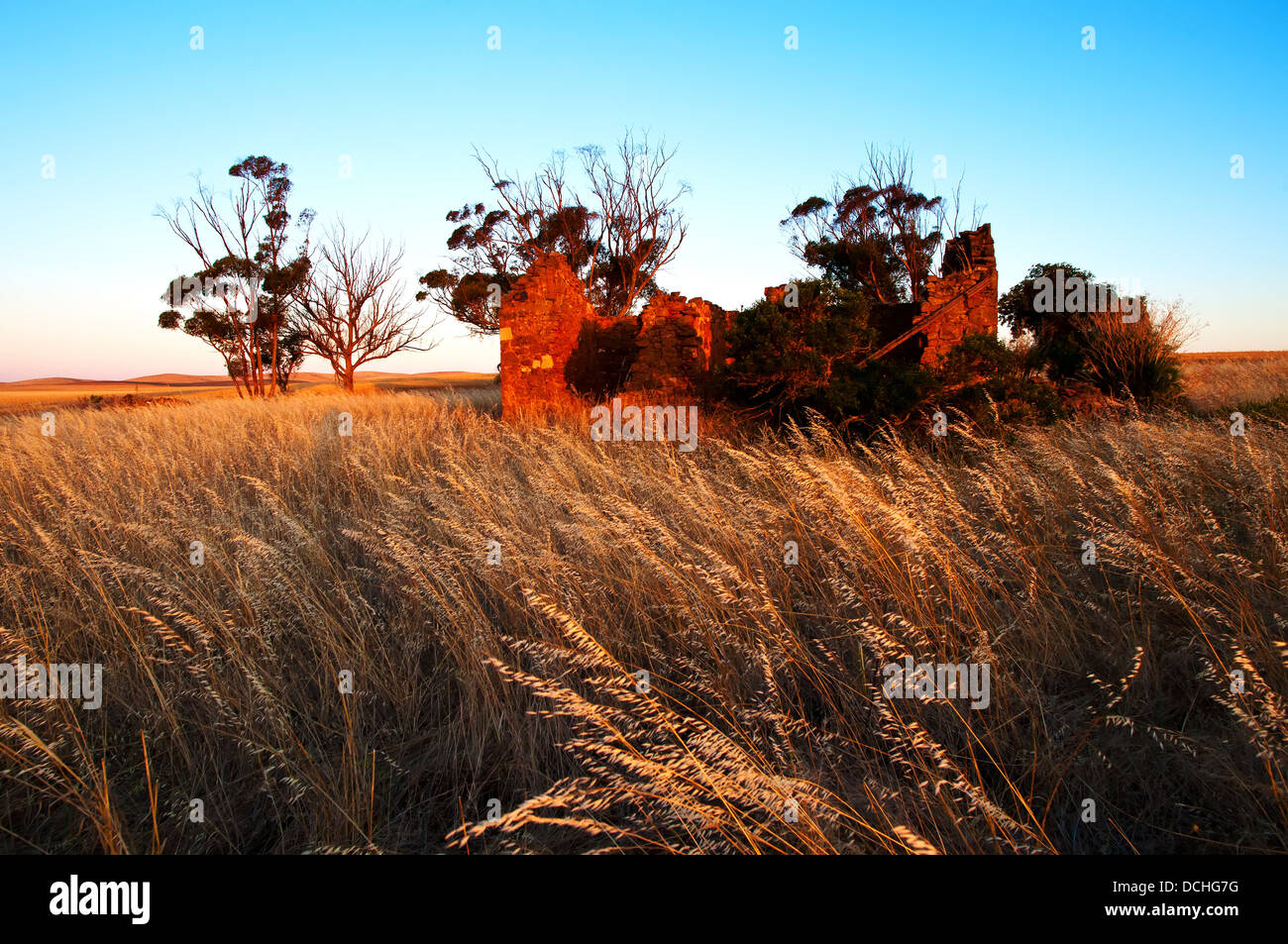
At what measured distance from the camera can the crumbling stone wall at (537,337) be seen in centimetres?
1161

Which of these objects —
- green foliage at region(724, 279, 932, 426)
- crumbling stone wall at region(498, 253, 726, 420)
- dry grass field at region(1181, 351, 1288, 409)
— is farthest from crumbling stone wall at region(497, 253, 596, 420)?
dry grass field at region(1181, 351, 1288, 409)

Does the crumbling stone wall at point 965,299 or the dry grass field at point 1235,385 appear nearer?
the crumbling stone wall at point 965,299

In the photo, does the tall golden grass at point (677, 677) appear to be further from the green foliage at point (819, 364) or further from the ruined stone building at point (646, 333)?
→ the ruined stone building at point (646, 333)

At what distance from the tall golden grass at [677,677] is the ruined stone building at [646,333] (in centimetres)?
608

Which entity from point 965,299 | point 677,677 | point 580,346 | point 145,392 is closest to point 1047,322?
point 965,299

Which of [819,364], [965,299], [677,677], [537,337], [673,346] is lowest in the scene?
[677,677]

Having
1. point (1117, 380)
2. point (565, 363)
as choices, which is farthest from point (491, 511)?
point (1117, 380)

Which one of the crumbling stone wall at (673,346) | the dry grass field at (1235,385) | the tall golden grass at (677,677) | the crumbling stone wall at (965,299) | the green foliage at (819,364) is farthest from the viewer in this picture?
the dry grass field at (1235,385)

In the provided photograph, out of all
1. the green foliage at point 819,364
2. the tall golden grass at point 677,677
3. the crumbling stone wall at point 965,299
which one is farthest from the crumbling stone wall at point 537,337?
the tall golden grass at point 677,677

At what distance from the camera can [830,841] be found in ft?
5.62

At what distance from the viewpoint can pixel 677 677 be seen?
2.75m

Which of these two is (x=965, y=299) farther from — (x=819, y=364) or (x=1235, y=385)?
(x=1235, y=385)

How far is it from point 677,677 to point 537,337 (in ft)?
31.9
